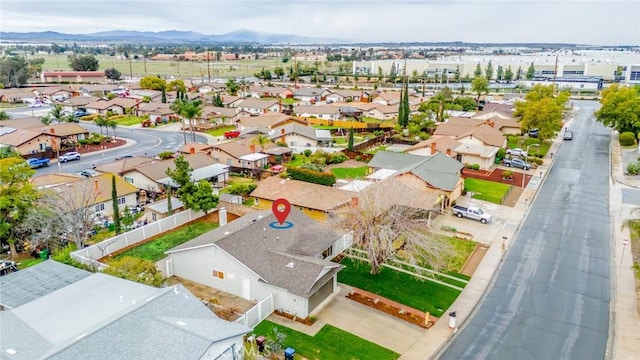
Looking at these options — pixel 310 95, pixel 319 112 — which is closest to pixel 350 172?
pixel 319 112

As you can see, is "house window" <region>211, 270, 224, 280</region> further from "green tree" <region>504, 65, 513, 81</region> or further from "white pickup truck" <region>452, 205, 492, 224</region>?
"green tree" <region>504, 65, 513, 81</region>

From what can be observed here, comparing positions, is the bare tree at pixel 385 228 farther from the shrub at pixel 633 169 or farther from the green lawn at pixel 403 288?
the shrub at pixel 633 169

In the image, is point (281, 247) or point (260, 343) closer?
point (260, 343)

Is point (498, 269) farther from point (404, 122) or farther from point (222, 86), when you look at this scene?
point (222, 86)

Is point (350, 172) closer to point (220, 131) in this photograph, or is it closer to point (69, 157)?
point (220, 131)

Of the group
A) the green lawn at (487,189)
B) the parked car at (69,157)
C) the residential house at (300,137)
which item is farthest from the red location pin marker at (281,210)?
the parked car at (69,157)

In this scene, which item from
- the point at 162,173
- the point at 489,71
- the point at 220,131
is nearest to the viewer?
the point at 162,173
